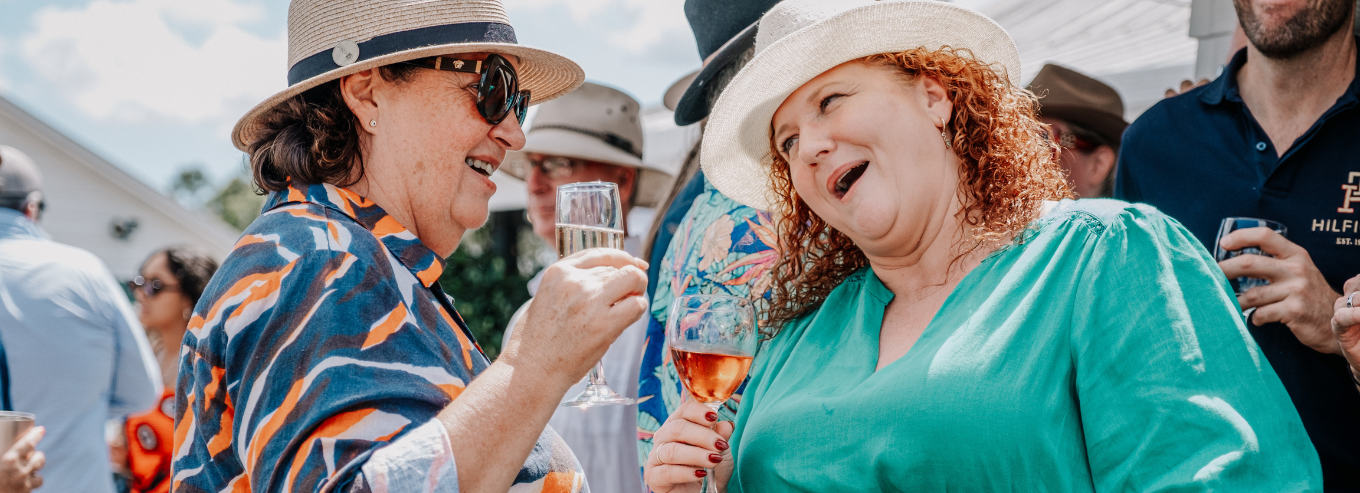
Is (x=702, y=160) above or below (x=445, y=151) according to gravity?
below

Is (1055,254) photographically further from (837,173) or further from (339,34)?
(339,34)

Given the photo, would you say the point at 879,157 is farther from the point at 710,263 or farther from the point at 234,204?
the point at 234,204

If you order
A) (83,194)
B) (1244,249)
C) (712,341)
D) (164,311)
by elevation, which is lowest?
(83,194)

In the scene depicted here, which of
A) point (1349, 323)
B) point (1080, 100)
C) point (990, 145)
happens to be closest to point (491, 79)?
point (990, 145)

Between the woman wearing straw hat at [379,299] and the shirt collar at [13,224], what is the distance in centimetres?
317

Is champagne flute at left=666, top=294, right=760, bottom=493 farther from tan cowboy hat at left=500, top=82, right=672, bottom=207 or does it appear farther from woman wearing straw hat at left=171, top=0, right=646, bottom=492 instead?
tan cowboy hat at left=500, top=82, right=672, bottom=207

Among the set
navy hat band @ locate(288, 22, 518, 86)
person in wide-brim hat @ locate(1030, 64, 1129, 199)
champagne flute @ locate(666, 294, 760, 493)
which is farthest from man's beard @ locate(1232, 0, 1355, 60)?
navy hat band @ locate(288, 22, 518, 86)

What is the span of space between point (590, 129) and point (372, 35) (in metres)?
2.81

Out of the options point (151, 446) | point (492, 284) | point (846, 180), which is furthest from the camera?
point (492, 284)

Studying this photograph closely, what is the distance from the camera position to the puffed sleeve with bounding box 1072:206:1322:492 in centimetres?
154

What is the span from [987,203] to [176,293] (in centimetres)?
543

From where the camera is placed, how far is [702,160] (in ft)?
8.29

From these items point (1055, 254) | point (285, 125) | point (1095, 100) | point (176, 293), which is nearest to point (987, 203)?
point (1055, 254)

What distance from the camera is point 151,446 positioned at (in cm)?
Answer: 505
